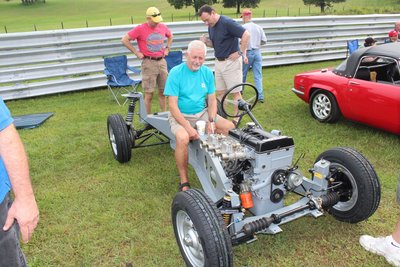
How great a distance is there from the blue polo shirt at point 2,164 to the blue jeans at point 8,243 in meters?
0.06

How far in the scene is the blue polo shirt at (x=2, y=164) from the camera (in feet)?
5.96

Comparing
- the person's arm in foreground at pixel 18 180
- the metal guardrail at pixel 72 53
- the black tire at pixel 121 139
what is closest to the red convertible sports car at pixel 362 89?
the black tire at pixel 121 139

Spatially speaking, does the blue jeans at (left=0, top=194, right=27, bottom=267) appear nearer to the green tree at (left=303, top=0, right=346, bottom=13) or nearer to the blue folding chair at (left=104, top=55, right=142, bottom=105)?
the blue folding chair at (left=104, top=55, right=142, bottom=105)

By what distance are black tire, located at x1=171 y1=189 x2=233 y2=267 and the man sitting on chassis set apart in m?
1.00

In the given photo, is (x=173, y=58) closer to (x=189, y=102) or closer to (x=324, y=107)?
(x=324, y=107)

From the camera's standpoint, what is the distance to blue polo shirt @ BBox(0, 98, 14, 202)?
1.82 meters

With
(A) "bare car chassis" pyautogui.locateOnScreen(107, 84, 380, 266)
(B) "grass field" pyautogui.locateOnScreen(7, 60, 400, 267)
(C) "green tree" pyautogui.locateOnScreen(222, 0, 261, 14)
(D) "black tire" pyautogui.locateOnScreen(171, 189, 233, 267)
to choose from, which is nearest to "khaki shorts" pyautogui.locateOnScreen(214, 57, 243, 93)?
(B) "grass field" pyautogui.locateOnScreen(7, 60, 400, 267)

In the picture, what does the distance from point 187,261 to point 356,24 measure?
1199cm

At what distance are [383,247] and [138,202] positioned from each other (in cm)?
263

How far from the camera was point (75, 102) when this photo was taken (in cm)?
855

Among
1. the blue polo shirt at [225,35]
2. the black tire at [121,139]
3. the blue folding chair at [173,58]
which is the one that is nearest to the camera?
the black tire at [121,139]

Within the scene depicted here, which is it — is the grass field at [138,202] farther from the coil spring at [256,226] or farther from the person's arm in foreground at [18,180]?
the person's arm in foreground at [18,180]

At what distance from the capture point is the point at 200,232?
2801 mm

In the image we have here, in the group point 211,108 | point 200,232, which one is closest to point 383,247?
point 200,232
